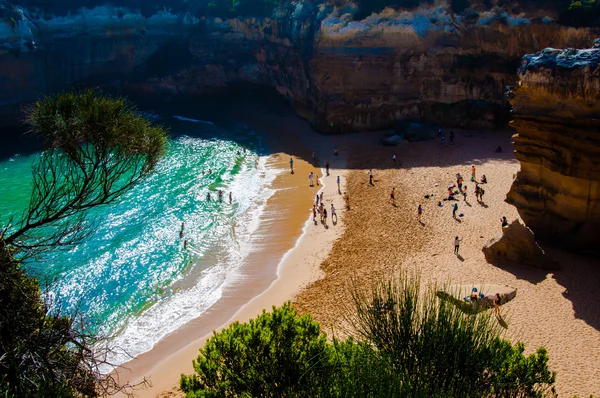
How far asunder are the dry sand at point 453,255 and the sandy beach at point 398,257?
52 mm

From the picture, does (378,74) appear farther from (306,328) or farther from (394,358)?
(394,358)

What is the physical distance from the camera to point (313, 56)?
47688mm

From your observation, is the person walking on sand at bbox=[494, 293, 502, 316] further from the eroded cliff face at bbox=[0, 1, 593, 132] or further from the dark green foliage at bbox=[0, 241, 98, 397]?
the eroded cliff face at bbox=[0, 1, 593, 132]

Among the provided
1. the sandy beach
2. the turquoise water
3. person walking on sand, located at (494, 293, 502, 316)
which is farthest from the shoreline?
person walking on sand, located at (494, 293, 502, 316)

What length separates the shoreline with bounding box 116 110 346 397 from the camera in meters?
20.4

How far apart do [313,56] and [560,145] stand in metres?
29.1

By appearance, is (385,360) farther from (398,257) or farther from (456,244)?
(456,244)

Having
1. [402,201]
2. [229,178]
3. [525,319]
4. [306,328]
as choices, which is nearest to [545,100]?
[525,319]

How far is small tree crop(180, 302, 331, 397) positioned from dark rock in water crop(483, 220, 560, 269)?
11750 mm

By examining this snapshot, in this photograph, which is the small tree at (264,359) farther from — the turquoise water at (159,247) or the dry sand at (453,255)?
the turquoise water at (159,247)

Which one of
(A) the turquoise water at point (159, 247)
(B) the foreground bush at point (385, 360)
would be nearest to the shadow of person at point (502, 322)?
(B) the foreground bush at point (385, 360)

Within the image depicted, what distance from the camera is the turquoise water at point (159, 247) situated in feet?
78.9

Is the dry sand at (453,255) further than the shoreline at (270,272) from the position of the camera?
No

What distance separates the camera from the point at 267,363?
1284 centimetres
